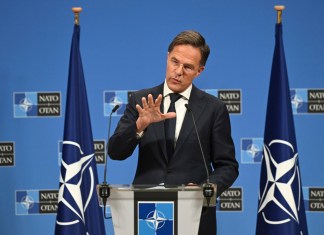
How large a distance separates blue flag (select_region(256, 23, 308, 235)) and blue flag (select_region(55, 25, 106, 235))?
1013mm

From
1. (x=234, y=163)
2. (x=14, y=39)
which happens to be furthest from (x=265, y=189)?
(x=14, y=39)

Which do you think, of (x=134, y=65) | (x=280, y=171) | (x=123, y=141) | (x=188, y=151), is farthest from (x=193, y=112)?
(x=134, y=65)

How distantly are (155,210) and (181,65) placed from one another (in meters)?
0.72

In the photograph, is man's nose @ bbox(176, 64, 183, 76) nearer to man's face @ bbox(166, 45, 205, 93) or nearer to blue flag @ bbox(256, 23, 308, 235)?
man's face @ bbox(166, 45, 205, 93)

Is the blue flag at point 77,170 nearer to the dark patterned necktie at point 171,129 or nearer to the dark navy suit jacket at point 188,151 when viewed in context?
the dark navy suit jacket at point 188,151

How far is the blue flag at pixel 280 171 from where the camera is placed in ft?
9.07

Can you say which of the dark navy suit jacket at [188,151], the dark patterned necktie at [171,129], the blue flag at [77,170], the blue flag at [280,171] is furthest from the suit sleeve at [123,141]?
the blue flag at [280,171]

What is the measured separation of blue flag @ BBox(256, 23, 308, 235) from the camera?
9.07ft

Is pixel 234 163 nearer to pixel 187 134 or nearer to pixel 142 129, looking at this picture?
pixel 187 134

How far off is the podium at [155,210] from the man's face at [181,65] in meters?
0.61

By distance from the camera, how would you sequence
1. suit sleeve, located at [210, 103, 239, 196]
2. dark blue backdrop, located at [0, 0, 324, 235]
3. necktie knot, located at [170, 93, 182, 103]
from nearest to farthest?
suit sleeve, located at [210, 103, 239, 196] → necktie knot, located at [170, 93, 182, 103] → dark blue backdrop, located at [0, 0, 324, 235]

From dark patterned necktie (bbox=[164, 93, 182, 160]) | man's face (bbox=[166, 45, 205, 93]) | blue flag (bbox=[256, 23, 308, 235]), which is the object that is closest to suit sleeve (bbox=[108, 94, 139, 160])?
dark patterned necktie (bbox=[164, 93, 182, 160])

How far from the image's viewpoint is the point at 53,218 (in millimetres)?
3787

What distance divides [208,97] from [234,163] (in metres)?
0.35
